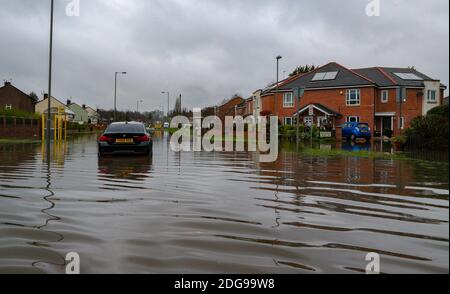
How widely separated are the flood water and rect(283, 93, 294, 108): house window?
38.4 metres

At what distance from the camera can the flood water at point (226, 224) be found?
3.56 m

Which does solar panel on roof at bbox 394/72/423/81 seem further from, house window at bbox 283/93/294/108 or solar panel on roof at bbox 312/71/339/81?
house window at bbox 283/93/294/108

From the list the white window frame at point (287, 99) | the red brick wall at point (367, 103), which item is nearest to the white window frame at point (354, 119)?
the red brick wall at point (367, 103)

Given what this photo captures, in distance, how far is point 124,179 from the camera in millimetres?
9008

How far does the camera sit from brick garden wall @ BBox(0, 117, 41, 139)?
1283 inches

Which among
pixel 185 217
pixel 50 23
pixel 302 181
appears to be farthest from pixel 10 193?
pixel 50 23

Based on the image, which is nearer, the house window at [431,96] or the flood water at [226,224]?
the flood water at [226,224]

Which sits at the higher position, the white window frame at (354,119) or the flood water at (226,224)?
the white window frame at (354,119)

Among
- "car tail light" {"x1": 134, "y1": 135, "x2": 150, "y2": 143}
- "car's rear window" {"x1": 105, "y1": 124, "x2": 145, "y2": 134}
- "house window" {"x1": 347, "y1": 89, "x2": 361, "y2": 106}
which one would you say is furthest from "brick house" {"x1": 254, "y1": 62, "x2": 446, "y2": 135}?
"car tail light" {"x1": 134, "y1": 135, "x2": 150, "y2": 143}

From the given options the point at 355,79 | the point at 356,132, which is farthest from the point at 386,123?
the point at 356,132

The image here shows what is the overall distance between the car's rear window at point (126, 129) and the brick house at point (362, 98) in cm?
2867

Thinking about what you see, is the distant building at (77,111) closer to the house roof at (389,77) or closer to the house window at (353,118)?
the house window at (353,118)

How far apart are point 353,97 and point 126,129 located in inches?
1318

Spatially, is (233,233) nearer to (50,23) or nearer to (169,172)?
(169,172)
